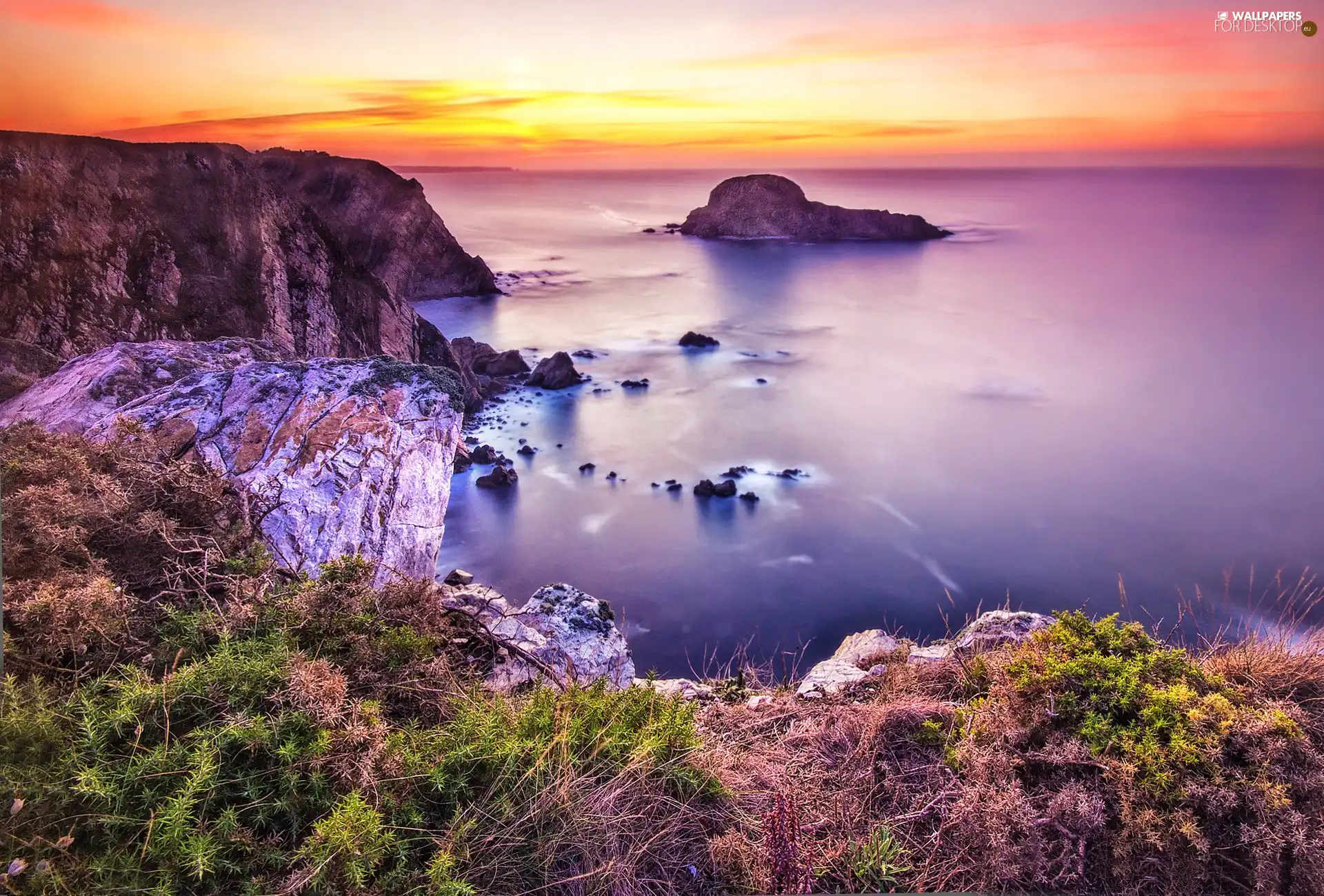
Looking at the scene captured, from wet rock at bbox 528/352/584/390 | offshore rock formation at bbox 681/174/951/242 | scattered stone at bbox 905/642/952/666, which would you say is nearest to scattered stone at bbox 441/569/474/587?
scattered stone at bbox 905/642/952/666

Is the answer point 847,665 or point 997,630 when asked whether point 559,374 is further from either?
point 997,630

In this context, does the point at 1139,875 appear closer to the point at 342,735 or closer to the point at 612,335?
the point at 342,735

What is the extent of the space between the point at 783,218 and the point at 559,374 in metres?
9.34

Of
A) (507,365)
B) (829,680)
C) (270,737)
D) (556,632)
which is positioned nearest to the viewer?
(270,737)

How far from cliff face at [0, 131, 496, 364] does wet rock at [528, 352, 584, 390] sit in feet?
6.03

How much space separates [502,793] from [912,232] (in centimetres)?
1208

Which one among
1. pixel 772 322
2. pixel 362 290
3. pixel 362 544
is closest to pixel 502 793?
pixel 362 544

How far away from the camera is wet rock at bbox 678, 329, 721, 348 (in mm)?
9383

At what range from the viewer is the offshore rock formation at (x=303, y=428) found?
3.93m

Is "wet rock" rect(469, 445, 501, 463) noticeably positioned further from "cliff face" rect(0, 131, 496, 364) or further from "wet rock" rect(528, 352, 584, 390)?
"wet rock" rect(528, 352, 584, 390)

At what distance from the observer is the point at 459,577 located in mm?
5664

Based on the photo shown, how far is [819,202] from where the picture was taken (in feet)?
54.3

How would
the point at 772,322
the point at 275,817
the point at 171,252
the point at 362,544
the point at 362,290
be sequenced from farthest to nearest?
1. the point at 772,322
2. the point at 362,290
3. the point at 171,252
4. the point at 362,544
5. the point at 275,817

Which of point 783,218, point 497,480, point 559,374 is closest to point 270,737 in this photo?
point 497,480
